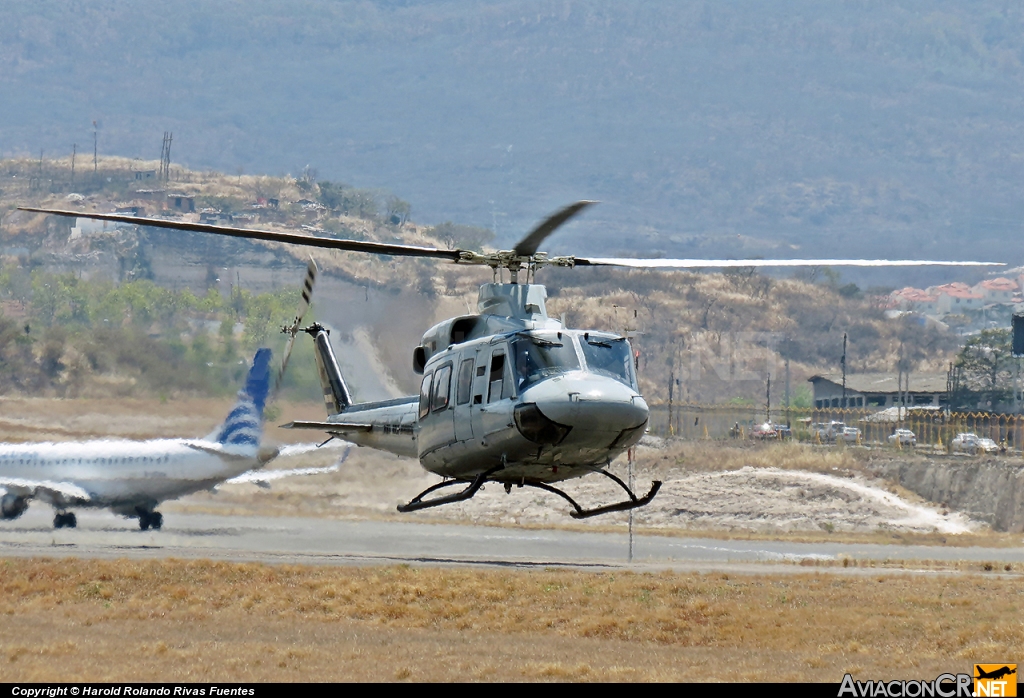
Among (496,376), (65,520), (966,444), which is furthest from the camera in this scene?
(966,444)

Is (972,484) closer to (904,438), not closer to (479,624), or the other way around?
(904,438)

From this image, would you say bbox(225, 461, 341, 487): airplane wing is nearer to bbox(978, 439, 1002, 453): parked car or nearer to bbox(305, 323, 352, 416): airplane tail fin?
bbox(305, 323, 352, 416): airplane tail fin

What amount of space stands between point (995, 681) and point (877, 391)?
116677 mm

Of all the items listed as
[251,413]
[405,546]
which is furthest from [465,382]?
[251,413]

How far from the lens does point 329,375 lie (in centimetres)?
3509

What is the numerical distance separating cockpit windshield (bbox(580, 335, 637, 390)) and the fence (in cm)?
6550

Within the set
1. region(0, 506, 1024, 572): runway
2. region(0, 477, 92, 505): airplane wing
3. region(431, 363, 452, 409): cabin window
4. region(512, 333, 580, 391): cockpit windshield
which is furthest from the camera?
region(0, 477, 92, 505): airplane wing

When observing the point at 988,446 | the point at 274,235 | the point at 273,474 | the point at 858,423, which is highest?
the point at 274,235

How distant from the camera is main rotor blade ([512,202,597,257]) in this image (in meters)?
20.2

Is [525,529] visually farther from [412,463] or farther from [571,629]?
[571,629]

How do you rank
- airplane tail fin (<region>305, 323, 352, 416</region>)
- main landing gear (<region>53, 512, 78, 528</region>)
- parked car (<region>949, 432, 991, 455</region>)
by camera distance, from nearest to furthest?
airplane tail fin (<region>305, 323, 352, 416</region>) < main landing gear (<region>53, 512, 78, 528</region>) < parked car (<region>949, 432, 991, 455</region>)

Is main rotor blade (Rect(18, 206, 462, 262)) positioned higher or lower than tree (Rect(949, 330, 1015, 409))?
higher

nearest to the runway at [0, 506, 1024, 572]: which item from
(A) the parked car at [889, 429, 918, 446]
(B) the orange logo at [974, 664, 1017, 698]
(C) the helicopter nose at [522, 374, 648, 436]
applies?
(C) the helicopter nose at [522, 374, 648, 436]

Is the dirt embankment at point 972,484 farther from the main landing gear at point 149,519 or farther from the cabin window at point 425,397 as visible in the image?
the cabin window at point 425,397
